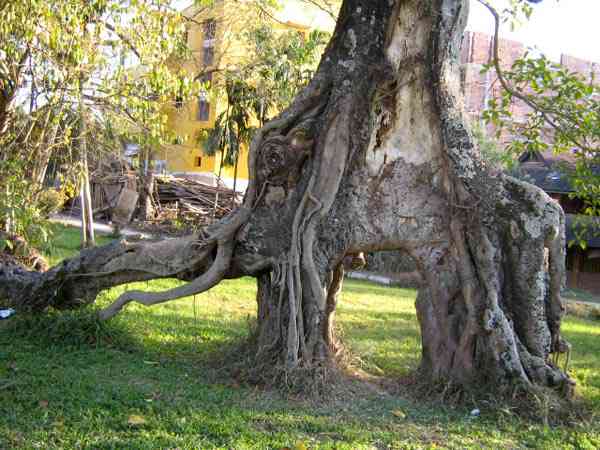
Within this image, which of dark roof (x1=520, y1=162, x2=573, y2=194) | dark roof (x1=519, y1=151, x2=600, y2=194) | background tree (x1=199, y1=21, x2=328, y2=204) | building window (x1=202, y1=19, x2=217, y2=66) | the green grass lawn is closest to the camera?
the green grass lawn

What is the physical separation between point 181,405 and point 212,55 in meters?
20.6

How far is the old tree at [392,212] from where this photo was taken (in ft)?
21.3

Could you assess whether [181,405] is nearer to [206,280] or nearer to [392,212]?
[206,280]

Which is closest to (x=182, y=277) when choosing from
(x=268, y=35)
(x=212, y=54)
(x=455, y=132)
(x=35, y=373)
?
(x=35, y=373)

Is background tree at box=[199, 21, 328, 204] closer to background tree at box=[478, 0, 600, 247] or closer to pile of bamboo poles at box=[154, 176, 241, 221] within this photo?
background tree at box=[478, 0, 600, 247]

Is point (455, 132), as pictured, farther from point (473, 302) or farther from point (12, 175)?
point (12, 175)

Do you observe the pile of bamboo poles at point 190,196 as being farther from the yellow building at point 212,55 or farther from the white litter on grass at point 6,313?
the white litter on grass at point 6,313

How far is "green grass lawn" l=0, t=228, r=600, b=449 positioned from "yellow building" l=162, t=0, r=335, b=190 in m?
12.6

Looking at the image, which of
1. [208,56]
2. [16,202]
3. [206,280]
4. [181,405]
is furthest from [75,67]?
[208,56]

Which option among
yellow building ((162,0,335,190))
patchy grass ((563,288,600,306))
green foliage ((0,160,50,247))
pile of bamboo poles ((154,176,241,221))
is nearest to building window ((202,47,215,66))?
yellow building ((162,0,335,190))

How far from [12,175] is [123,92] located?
1845 millimetres

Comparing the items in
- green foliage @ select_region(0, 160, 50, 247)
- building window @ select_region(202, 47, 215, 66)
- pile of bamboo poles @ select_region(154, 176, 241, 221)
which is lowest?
pile of bamboo poles @ select_region(154, 176, 241, 221)

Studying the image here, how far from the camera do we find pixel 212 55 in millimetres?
24375

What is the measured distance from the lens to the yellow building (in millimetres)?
21359
